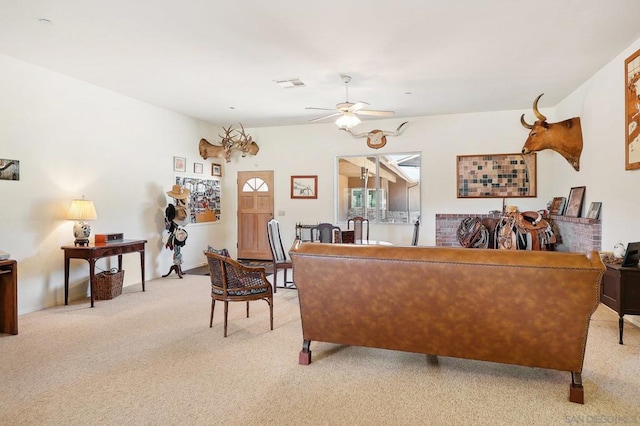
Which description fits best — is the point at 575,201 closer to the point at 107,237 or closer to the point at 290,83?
the point at 290,83

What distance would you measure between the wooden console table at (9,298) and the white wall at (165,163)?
0.82m

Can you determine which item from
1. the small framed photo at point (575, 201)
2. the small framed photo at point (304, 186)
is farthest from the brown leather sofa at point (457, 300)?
the small framed photo at point (304, 186)

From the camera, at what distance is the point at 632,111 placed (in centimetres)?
395

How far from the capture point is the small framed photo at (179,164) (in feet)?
22.7

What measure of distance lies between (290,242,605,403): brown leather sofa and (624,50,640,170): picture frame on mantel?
8.06ft

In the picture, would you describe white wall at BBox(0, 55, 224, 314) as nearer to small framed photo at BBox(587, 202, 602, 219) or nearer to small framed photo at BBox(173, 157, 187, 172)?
small framed photo at BBox(173, 157, 187, 172)

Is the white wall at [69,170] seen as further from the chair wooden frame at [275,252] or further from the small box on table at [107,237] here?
the chair wooden frame at [275,252]

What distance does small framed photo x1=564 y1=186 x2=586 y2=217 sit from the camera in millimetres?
5289

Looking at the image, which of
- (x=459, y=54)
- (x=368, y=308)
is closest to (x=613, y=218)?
(x=459, y=54)

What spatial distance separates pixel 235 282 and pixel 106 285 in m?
2.49

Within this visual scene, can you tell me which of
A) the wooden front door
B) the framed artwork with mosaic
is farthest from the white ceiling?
the wooden front door

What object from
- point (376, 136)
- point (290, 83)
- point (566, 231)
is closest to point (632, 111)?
point (566, 231)

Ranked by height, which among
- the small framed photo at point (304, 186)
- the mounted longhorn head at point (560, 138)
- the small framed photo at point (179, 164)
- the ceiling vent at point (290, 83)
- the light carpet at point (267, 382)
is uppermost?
the ceiling vent at point (290, 83)

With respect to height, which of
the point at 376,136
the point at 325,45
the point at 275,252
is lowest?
the point at 275,252
